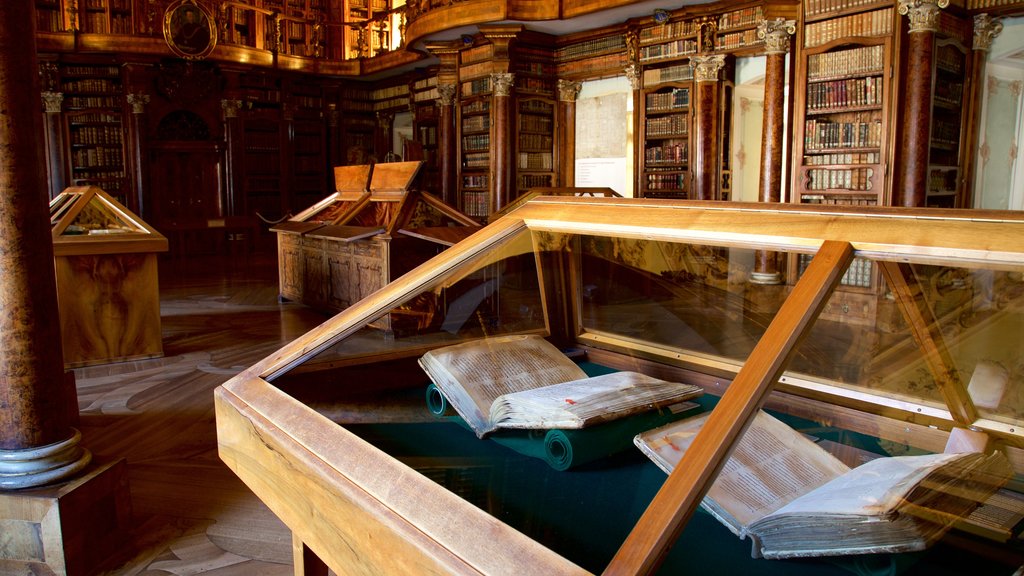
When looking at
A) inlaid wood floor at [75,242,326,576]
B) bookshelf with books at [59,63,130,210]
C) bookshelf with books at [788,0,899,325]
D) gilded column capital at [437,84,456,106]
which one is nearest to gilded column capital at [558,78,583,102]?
gilded column capital at [437,84,456,106]

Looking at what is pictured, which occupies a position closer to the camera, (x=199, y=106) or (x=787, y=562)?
(x=787, y=562)

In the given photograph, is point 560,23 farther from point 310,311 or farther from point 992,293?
point 992,293

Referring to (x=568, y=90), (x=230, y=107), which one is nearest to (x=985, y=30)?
(x=568, y=90)

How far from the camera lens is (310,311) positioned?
702 cm

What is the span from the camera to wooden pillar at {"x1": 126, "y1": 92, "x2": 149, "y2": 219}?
11148 millimetres

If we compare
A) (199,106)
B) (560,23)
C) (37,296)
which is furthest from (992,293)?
(199,106)

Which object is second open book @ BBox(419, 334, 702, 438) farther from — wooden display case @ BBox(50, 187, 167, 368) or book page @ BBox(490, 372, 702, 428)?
wooden display case @ BBox(50, 187, 167, 368)

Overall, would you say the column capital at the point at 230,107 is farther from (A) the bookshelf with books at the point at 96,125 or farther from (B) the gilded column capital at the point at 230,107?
(A) the bookshelf with books at the point at 96,125

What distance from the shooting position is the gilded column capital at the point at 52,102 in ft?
35.4

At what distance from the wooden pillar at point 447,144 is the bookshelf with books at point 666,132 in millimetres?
2863

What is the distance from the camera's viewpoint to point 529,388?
137 centimetres

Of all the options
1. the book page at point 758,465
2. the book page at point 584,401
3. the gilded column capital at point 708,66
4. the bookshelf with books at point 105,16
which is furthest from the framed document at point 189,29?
the book page at point 758,465

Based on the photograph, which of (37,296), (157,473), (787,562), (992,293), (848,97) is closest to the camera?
(787,562)

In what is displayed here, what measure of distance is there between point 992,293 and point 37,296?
2528mm
